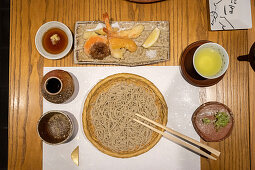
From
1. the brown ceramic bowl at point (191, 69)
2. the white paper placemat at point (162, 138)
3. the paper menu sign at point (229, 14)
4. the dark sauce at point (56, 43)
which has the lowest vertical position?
the white paper placemat at point (162, 138)

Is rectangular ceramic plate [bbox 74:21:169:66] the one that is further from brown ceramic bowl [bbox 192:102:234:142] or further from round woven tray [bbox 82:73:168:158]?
brown ceramic bowl [bbox 192:102:234:142]

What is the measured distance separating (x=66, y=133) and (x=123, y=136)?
370 millimetres

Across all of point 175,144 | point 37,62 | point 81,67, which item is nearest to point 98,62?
point 81,67

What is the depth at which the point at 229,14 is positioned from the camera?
1.47 metres

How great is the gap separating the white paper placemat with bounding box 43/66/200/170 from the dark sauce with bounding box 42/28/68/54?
14 centimetres

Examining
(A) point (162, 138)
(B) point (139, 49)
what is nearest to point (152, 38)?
(B) point (139, 49)

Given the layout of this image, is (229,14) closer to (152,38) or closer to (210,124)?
(152,38)

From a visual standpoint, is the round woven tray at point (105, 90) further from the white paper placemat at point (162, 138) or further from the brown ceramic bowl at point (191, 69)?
the brown ceramic bowl at point (191, 69)

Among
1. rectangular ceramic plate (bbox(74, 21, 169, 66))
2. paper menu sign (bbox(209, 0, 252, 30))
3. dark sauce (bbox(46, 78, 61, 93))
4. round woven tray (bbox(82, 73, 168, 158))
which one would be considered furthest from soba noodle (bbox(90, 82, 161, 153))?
paper menu sign (bbox(209, 0, 252, 30))

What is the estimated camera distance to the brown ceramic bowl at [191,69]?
1.43 meters

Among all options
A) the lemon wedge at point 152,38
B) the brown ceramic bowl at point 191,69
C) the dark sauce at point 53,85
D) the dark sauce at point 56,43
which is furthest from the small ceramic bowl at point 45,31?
the brown ceramic bowl at point 191,69

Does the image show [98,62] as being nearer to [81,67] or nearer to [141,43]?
[81,67]

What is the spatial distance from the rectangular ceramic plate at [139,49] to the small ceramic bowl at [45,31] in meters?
0.06

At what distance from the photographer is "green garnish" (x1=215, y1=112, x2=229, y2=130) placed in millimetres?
1422
